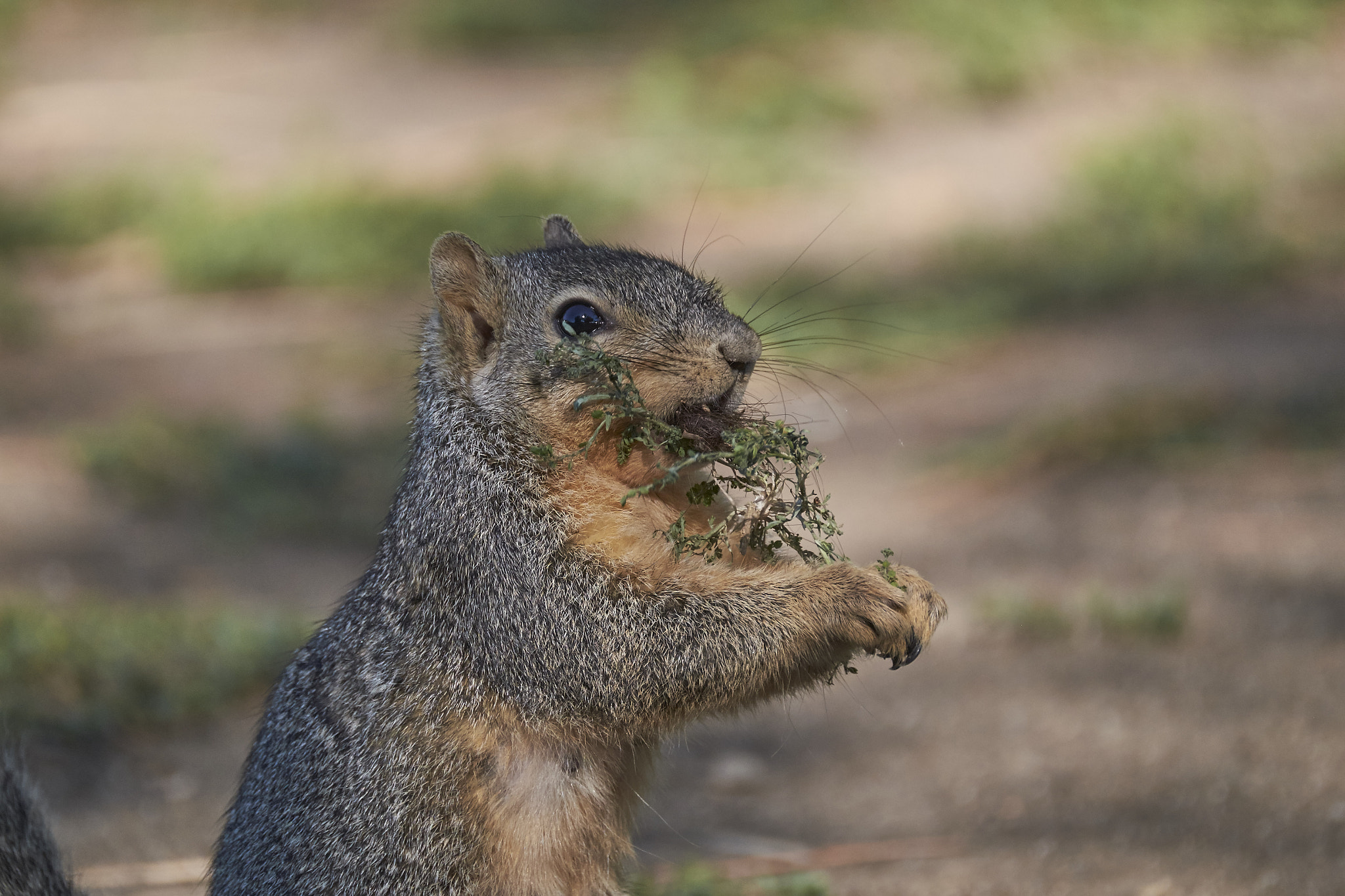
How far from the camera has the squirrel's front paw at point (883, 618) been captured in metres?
2.77

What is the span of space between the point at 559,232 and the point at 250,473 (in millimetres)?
3469

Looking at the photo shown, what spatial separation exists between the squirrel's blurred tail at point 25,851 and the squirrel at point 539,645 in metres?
0.33

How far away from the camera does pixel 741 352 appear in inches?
112

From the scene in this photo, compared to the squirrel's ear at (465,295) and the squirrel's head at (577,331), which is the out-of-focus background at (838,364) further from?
the squirrel's ear at (465,295)

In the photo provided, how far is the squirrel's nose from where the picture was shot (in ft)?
9.37

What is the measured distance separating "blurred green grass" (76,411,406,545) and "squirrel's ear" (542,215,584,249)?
110 inches

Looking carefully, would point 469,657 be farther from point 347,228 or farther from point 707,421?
point 347,228

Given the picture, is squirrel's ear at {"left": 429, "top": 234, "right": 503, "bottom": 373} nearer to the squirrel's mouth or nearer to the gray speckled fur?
the gray speckled fur

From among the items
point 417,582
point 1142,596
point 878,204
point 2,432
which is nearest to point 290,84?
point 878,204

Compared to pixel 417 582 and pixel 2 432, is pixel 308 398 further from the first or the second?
pixel 417 582

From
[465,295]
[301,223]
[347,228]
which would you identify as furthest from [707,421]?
[301,223]

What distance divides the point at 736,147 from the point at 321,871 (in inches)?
342

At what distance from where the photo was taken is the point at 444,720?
9.29 feet

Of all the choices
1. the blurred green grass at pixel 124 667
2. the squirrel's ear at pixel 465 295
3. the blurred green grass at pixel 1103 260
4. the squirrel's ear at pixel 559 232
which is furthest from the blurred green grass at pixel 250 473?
the squirrel's ear at pixel 465 295
